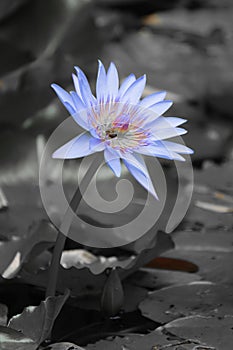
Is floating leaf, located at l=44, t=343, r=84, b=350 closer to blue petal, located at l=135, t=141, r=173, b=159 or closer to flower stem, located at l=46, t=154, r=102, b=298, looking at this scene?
flower stem, located at l=46, t=154, r=102, b=298

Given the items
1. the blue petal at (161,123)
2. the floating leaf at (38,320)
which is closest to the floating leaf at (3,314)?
the floating leaf at (38,320)

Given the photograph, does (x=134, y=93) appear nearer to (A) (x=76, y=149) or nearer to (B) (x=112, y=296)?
(A) (x=76, y=149)

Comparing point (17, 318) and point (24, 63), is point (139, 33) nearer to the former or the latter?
point (24, 63)

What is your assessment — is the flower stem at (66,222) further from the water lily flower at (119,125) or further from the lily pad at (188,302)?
the lily pad at (188,302)

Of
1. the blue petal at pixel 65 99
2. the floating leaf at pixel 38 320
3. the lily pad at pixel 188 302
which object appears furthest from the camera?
the lily pad at pixel 188 302

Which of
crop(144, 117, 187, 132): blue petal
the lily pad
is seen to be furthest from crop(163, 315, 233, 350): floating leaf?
crop(144, 117, 187, 132): blue petal

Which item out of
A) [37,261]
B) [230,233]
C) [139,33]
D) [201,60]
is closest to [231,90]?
[201,60]

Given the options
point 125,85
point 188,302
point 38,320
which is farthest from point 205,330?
point 125,85
